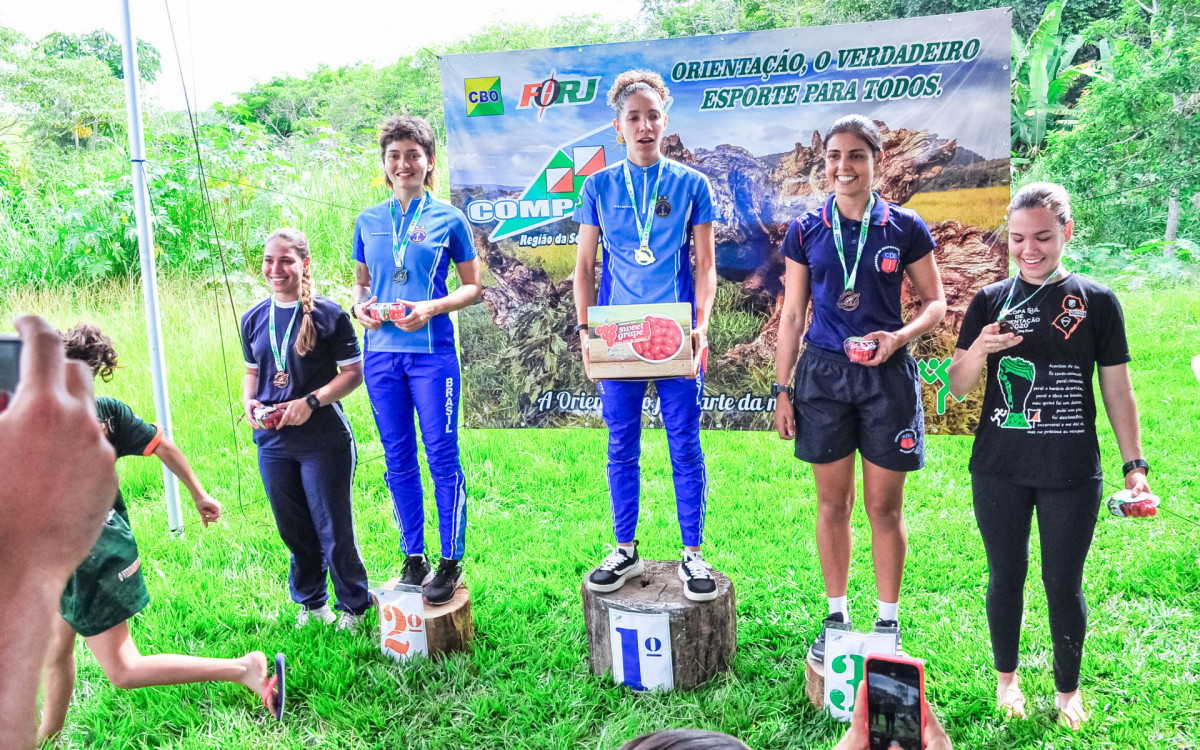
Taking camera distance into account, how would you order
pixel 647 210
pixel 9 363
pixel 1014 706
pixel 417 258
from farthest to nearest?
pixel 417 258
pixel 647 210
pixel 1014 706
pixel 9 363

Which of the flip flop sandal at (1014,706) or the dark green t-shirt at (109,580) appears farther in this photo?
the flip flop sandal at (1014,706)

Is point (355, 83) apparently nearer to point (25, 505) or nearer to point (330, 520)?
point (330, 520)

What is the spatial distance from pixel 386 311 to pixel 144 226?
1.59m

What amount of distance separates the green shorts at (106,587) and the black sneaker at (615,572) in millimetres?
1663

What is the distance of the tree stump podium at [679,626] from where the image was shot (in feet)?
10.6

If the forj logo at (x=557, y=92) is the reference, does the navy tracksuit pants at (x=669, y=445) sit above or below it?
below

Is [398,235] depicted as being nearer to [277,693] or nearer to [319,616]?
[319,616]

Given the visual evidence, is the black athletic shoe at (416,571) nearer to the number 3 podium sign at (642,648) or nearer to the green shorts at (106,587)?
the number 3 podium sign at (642,648)

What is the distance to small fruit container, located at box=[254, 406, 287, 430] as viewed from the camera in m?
3.36

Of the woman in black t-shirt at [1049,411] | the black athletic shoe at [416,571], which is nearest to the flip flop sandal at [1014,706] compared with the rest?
the woman in black t-shirt at [1049,411]

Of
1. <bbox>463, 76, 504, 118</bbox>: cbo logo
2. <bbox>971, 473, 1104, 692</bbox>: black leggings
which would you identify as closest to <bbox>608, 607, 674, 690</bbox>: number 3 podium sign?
<bbox>971, 473, 1104, 692</bbox>: black leggings

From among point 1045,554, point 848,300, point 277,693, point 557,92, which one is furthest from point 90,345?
point 1045,554

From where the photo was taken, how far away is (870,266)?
299 cm

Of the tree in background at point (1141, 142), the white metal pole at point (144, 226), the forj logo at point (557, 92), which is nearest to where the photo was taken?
the white metal pole at point (144, 226)
